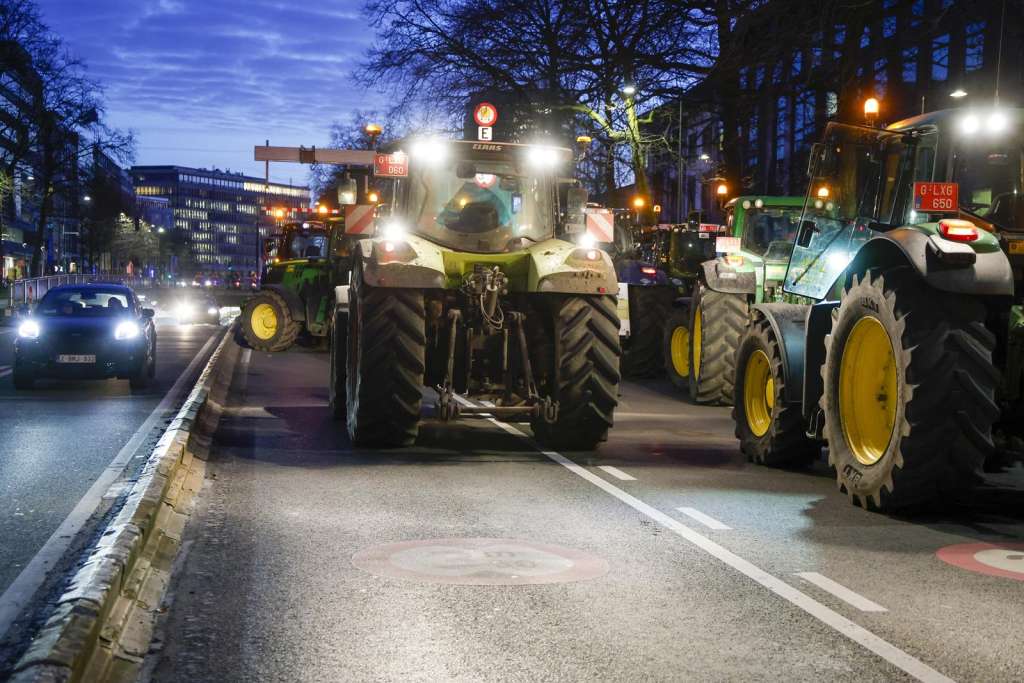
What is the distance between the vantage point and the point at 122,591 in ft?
20.2

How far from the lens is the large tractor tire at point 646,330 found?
2181 cm

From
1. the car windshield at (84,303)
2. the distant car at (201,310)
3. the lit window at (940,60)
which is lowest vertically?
the distant car at (201,310)

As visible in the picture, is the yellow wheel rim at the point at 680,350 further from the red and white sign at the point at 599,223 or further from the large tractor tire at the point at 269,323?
the large tractor tire at the point at 269,323

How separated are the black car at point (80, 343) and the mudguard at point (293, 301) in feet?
29.1

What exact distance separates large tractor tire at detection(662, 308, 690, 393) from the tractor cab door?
8.80 m

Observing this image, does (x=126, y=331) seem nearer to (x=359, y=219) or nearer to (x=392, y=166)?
(x=359, y=219)

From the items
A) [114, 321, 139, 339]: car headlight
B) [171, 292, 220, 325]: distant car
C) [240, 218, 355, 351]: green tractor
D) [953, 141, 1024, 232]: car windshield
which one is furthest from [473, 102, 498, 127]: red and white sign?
[171, 292, 220, 325]: distant car

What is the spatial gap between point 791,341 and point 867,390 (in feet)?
5.53

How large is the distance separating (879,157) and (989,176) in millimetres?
945

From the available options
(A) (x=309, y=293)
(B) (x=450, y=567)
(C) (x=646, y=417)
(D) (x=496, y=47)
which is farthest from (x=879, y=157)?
(D) (x=496, y=47)

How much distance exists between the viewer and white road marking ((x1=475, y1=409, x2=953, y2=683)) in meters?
5.25

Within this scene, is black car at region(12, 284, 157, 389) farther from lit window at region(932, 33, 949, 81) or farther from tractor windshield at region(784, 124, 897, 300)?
lit window at region(932, 33, 949, 81)

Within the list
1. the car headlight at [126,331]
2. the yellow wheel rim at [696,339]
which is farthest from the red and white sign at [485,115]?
the car headlight at [126,331]

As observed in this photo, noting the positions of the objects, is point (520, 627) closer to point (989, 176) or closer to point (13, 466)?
point (989, 176)
